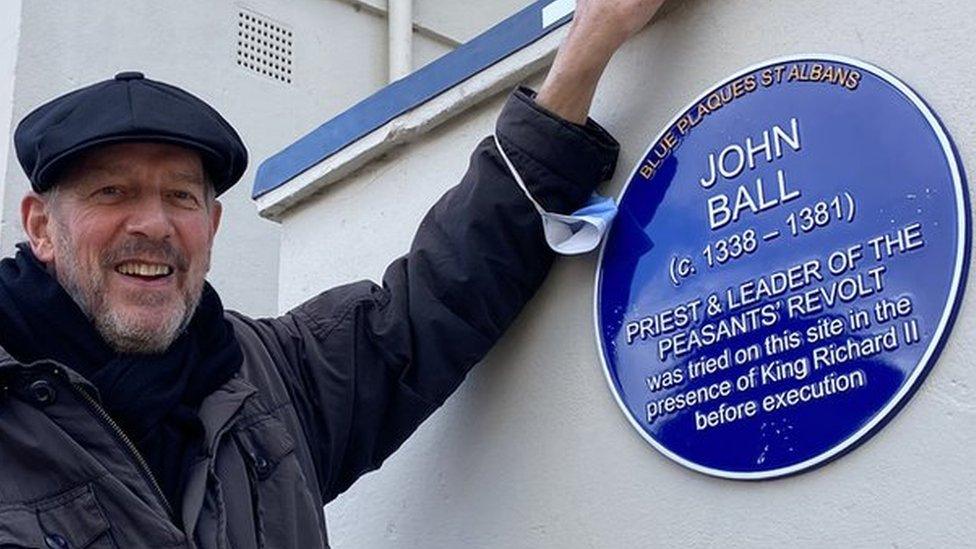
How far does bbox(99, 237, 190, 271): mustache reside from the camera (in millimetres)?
2008

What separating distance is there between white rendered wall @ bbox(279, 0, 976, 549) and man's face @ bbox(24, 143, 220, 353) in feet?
1.88

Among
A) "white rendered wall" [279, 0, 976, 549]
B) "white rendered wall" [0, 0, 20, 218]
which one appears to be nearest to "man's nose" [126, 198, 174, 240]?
"white rendered wall" [279, 0, 976, 549]

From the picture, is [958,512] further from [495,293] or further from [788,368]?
[495,293]

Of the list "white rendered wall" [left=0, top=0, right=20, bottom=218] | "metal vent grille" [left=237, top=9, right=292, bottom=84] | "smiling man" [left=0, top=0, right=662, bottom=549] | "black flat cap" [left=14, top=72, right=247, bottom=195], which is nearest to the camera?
"smiling man" [left=0, top=0, right=662, bottom=549]

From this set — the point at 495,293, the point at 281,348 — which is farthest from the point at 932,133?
the point at 281,348

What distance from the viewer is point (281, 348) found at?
7.36 ft

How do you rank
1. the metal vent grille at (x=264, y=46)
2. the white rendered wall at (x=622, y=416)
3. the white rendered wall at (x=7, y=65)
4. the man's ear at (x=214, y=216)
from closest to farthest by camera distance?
the white rendered wall at (x=622, y=416), the man's ear at (x=214, y=216), the white rendered wall at (x=7, y=65), the metal vent grille at (x=264, y=46)

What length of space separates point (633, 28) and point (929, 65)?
1.70 feet

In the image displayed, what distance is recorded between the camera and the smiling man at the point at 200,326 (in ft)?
5.95

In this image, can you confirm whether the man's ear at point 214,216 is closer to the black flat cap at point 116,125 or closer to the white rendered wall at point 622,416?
the black flat cap at point 116,125

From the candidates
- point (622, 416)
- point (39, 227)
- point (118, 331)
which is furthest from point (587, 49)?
point (39, 227)

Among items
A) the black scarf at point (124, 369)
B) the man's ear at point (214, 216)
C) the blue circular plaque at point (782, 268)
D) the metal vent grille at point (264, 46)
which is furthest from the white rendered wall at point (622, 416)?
the metal vent grille at point (264, 46)

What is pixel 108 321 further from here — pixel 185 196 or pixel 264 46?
pixel 264 46

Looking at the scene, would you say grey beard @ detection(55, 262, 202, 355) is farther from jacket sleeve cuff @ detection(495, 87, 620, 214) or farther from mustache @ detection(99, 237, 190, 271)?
jacket sleeve cuff @ detection(495, 87, 620, 214)
